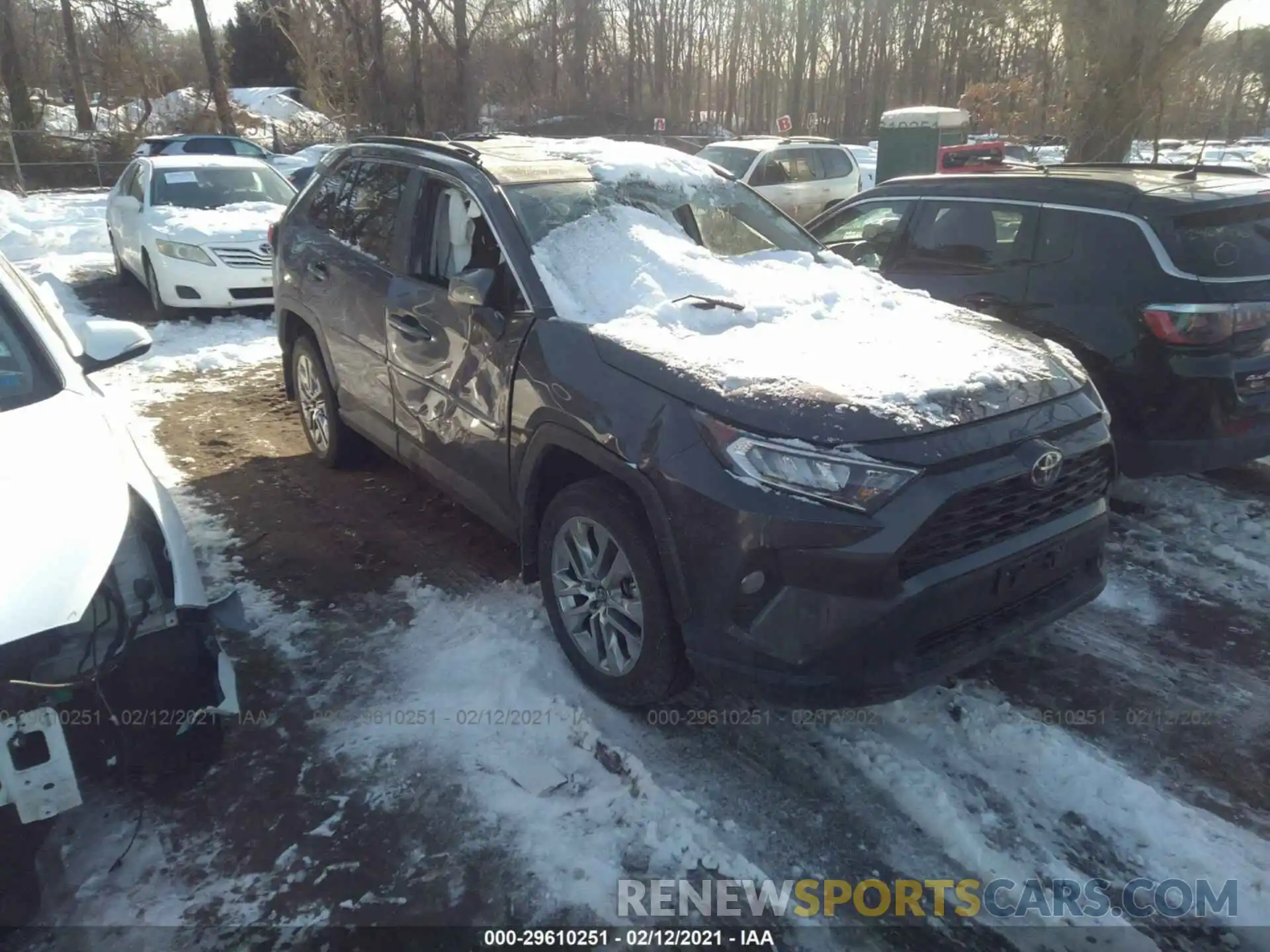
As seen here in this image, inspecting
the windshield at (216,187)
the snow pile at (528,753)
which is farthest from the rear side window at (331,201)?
the windshield at (216,187)

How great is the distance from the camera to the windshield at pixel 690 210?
3820mm

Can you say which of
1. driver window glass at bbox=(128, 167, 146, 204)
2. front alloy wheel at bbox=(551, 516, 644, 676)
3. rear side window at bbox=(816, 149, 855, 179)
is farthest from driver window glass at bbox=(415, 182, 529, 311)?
rear side window at bbox=(816, 149, 855, 179)

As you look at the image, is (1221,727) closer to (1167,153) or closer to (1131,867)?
(1131,867)

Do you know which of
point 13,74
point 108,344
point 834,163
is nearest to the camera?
point 108,344

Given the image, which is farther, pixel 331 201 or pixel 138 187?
pixel 138 187

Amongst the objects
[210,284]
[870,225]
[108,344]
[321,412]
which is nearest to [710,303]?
[108,344]

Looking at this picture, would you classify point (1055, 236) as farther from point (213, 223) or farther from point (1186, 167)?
point (213, 223)

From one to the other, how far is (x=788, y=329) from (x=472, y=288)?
123cm

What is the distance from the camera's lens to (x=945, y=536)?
2.72 m

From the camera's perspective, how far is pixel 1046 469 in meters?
2.87

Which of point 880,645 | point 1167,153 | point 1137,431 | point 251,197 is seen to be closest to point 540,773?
point 880,645

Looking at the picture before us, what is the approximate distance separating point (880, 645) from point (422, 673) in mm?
1836

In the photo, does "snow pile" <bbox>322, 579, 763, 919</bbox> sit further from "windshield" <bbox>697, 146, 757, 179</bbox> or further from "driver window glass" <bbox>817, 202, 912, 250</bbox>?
"windshield" <bbox>697, 146, 757, 179</bbox>

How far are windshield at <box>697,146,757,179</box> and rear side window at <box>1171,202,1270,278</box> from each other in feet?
33.3
